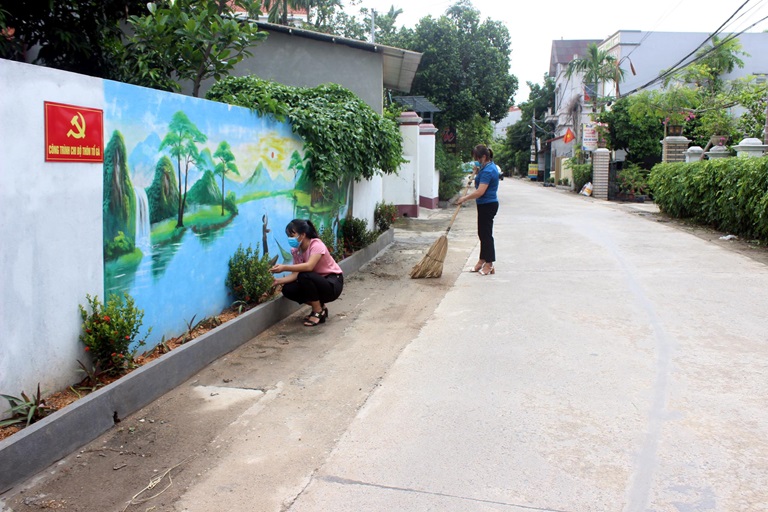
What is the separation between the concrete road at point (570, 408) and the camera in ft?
11.3

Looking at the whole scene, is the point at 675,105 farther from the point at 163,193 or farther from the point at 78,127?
the point at 78,127

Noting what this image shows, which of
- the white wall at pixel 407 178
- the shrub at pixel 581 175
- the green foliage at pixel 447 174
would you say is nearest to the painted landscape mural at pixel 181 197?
the white wall at pixel 407 178

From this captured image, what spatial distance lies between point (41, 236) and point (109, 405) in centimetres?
113

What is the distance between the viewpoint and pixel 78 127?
14.2 feet

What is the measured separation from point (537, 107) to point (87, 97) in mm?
64271

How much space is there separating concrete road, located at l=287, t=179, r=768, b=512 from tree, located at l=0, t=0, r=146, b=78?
19.9 ft

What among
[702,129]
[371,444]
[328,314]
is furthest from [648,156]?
[371,444]

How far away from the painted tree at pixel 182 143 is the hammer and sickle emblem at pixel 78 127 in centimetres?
101

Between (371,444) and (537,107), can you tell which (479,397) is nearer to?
(371,444)

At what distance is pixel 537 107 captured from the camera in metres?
65.0

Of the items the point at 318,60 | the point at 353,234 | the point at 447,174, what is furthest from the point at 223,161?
the point at 447,174

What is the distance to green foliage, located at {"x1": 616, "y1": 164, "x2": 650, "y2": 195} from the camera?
28.7 metres

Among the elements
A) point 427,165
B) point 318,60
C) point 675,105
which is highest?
point 675,105

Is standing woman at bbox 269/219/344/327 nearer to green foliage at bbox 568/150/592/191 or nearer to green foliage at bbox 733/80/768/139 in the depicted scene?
green foliage at bbox 733/80/768/139
